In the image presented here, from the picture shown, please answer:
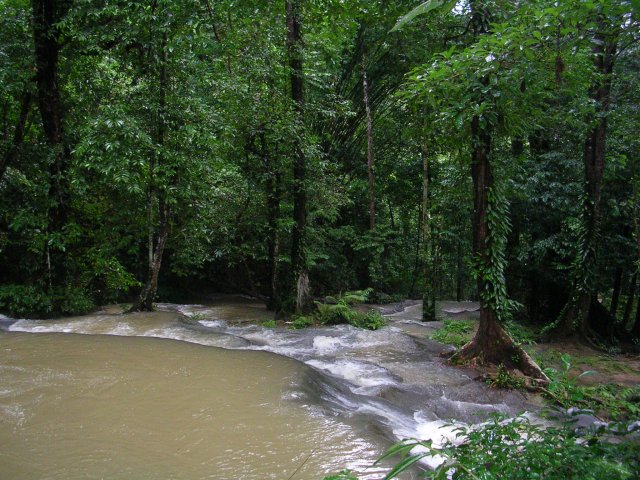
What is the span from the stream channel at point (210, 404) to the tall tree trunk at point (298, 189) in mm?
3067

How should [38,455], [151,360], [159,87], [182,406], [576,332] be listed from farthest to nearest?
[576,332] < [159,87] < [151,360] < [182,406] < [38,455]

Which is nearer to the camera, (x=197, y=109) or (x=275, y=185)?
(x=197, y=109)

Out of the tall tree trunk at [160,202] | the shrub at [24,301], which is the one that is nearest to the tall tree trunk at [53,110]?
the shrub at [24,301]

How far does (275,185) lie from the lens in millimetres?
12609

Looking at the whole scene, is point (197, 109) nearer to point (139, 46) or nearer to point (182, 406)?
point (139, 46)

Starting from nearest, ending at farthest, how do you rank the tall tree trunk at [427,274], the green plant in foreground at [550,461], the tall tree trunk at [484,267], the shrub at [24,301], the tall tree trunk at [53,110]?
the green plant in foreground at [550,461], the tall tree trunk at [484,267], the tall tree trunk at [53,110], the shrub at [24,301], the tall tree trunk at [427,274]

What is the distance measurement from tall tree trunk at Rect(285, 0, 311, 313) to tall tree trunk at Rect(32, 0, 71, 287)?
5.54 m

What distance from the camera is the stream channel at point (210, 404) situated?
12.2ft

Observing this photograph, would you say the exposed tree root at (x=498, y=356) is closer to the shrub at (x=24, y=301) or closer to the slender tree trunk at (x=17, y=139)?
the shrub at (x=24, y=301)

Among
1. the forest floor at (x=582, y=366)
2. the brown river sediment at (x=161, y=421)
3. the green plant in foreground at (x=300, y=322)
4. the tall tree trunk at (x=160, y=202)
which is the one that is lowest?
the forest floor at (x=582, y=366)

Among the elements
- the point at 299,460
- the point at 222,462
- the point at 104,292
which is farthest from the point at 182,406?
the point at 104,292

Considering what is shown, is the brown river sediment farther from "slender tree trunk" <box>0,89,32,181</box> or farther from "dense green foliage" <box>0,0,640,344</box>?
"slender tree trunk" <box>0,89,32,181</box>

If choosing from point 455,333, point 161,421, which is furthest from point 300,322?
point 161,421

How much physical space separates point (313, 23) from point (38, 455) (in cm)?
1052
